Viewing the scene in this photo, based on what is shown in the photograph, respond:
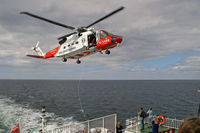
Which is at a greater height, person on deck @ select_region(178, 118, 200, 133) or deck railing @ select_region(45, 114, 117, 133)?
person on deck @ select_region(178, 118, 200, 133)

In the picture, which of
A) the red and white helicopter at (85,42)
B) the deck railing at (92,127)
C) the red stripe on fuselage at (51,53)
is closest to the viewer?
the deck railing at (92,127)

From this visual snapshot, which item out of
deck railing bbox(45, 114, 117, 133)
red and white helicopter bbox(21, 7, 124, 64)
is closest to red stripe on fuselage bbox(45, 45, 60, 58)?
red and white helicopter bbox(21, 7, 124, 64)

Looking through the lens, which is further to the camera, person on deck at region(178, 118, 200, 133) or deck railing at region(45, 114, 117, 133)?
deck railing at region(45, 114, 117, 133)

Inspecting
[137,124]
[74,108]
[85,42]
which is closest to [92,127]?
[137,124]

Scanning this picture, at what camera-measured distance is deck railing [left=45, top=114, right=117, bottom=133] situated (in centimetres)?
1052

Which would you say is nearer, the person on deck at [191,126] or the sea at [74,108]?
the person on deck at [191,126]

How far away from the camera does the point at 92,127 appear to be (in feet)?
37.5

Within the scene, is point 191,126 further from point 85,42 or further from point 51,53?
point 51,53

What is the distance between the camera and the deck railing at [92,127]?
10524mm

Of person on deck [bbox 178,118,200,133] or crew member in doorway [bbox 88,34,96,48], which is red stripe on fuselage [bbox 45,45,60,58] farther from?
person on deck [bbox 178,118,200,133]

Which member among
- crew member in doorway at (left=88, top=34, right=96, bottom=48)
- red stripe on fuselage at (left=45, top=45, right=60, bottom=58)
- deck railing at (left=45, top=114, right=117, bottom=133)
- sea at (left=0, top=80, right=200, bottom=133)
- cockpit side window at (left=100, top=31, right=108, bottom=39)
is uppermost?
cockpit side window at (left=100, top=31, right=108, bottom=39)

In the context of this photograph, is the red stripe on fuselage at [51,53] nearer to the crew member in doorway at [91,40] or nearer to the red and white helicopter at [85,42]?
the red and white helicopter at [85,42]

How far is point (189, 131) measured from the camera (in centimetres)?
166

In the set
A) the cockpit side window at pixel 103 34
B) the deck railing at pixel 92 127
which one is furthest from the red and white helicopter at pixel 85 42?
the deck railing at pixel 92 127
